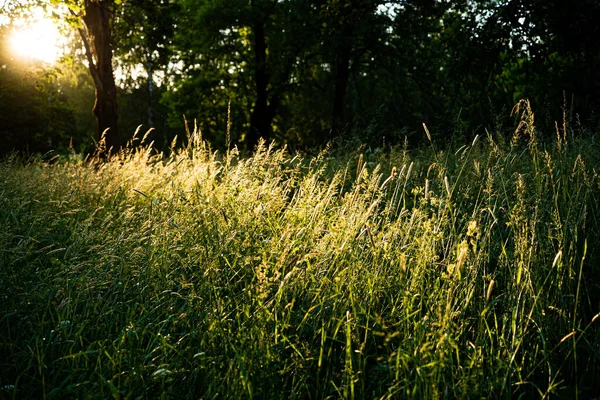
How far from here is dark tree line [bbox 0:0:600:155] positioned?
796 centimetres

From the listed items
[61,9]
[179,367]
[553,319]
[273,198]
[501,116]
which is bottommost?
[179,367]

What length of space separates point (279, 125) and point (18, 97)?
1560 cm

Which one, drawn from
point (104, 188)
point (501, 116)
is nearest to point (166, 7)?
point (104, 188)

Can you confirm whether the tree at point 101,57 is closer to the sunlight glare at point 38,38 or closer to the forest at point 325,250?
the forest at point 325,250

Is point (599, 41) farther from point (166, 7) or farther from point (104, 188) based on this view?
point (166, 7)

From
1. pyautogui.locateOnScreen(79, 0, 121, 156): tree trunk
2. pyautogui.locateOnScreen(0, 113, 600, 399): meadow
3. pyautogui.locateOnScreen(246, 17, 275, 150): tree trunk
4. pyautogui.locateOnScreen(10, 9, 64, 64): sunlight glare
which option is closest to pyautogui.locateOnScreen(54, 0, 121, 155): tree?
pyautogui.locateOnScreen(79, 0, 121, 156): tree trunk

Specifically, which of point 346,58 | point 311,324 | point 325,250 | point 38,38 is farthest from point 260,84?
point 311,324

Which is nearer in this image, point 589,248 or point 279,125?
point 589,248

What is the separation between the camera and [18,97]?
19.5m

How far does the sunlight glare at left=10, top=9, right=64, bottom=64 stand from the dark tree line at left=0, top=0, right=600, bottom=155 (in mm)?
866

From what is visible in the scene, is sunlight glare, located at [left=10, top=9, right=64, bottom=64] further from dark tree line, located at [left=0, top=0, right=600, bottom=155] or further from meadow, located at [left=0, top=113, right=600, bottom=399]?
meadow, located at [left=0, top=113, right=600, bottom=399]

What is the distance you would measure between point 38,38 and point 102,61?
9.56ft

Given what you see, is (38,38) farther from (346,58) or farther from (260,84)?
(346,58)

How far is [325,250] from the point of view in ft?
9.80
